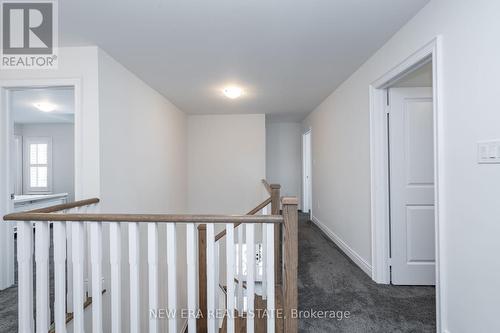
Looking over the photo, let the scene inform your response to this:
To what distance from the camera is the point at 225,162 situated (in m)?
5.19

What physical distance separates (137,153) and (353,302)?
8.94ft

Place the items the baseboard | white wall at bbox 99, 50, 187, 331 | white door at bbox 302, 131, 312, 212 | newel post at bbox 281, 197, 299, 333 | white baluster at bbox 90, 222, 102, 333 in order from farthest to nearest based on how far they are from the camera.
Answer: white door at bbox 302, 131, 312, 212, the baseboard, white wall at bbox 99, 50, 187, 331, white baluster at bbox 90, 222, 102, 333, newel post at bbox 281, 197, 299, 333

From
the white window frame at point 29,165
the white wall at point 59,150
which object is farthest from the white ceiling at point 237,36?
the white window frame at point 29,165

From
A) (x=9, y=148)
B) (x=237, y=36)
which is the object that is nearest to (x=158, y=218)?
(x=237, y=36)

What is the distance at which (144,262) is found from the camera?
9.73 ft

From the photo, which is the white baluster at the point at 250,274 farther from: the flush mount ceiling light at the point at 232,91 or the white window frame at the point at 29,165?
the white window frame at the point at 29,165

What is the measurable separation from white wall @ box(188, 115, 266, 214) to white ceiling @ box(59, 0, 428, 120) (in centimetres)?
190

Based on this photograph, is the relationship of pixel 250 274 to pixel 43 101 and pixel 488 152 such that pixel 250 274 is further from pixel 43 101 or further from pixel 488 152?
pixel 43 101

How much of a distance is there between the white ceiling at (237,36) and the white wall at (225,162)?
1904 millimetres

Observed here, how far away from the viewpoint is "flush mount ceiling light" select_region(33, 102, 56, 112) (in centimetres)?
427

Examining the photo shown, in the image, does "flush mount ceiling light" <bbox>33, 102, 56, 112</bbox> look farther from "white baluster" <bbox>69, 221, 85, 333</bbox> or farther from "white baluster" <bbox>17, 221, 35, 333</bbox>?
"white baluster" <bbox>69, 221, 85, 333</bbox>

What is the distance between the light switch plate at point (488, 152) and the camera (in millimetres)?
1217

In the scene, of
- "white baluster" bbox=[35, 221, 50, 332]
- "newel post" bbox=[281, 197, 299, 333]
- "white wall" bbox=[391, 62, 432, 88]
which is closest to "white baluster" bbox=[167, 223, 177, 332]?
"newel post" bbox=[281, 197, 299, 333]

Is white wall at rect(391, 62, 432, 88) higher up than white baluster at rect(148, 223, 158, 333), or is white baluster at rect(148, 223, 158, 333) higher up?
white wall at rect(391, 62, 432, 88)
